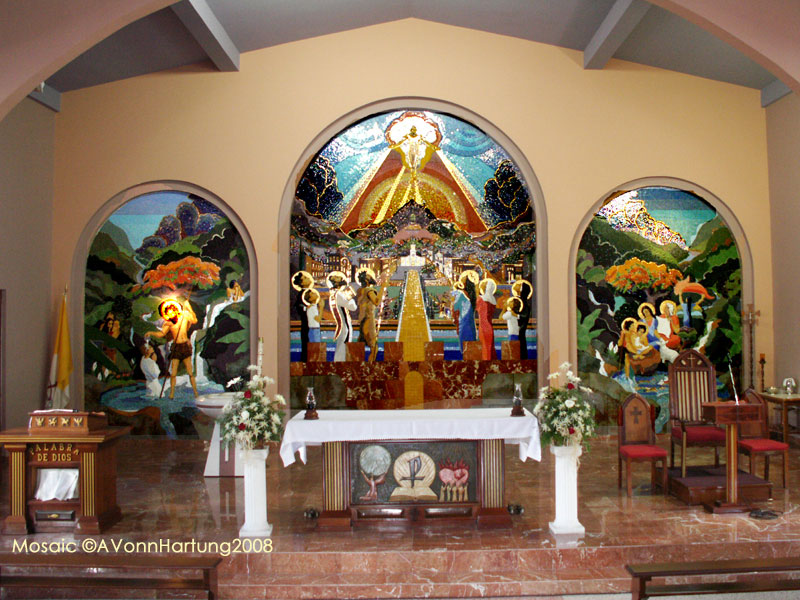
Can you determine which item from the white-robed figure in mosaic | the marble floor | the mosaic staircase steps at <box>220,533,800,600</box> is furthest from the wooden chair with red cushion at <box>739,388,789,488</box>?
the white-robed figure in mosaic

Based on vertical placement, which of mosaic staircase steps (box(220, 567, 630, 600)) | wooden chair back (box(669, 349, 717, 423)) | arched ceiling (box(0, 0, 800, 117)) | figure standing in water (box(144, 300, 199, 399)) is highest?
arched ceiling (box(0, 0, 800, 117))

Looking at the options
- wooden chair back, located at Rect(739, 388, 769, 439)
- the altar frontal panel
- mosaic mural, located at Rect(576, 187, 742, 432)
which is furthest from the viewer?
mosaic mural, located at Rect(576, 187, 742, 432)

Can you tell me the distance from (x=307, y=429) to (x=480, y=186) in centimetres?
510

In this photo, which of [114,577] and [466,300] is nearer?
[114,577]

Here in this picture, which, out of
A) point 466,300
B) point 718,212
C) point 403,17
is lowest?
point 466,300

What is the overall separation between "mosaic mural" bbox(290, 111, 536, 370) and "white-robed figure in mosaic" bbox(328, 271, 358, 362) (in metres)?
0.01

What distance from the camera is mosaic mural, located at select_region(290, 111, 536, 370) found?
9484 mm

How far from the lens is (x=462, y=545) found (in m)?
5.30

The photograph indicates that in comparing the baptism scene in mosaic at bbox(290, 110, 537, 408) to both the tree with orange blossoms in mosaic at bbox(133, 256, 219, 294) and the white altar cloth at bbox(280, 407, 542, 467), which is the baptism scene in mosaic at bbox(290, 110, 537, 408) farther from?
the white altar cloth at bbox(280, 407, 542, 467)

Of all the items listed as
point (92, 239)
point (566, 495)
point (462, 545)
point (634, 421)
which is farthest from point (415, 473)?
point (92, 239)

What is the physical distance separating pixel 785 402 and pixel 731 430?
2907mm

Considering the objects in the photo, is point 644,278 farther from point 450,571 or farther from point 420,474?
point 450,571

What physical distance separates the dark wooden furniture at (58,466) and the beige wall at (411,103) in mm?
3418

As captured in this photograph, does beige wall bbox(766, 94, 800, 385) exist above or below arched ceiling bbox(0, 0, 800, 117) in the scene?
below
